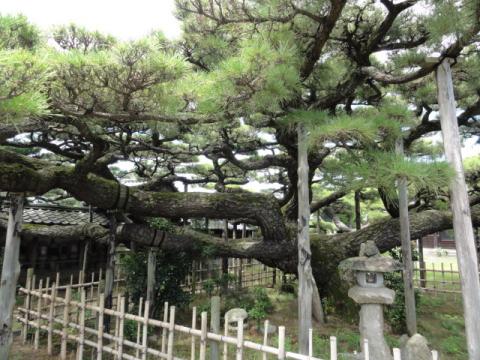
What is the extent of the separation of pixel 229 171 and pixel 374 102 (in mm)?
5661

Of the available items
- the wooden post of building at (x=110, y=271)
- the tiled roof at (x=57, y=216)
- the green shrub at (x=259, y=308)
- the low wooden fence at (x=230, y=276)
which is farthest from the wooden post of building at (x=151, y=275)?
the tiled roof at (x=57, y=216)

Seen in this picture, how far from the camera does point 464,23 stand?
2682 millimetres

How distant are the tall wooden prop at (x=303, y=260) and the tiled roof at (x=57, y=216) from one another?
24.1 feet

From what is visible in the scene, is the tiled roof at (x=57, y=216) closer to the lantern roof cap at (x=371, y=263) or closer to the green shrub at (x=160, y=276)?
the green shrub at (x=160, y=276)

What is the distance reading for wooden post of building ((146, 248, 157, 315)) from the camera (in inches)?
228

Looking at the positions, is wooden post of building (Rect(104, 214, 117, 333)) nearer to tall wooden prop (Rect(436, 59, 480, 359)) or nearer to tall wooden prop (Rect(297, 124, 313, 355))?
tall wooden prop (Rect(297, 124, 313, 355))

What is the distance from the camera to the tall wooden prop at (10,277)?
13.8ft

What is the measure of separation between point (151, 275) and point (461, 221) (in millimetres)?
4801

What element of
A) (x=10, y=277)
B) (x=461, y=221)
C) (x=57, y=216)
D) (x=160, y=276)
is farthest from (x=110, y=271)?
(x=57, y=216)

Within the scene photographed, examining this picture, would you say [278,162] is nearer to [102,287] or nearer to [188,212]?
[188,212]

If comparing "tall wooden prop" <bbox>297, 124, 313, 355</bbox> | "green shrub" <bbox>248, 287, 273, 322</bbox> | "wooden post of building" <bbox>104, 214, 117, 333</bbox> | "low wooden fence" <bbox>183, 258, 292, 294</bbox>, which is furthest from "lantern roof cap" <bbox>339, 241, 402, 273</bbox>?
"low wooden fence" <bbox>183, 258, 292, 294</bbox>

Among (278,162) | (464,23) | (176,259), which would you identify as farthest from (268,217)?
(464,23)

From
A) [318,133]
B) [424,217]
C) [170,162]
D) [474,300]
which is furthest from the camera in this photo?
[170,162]

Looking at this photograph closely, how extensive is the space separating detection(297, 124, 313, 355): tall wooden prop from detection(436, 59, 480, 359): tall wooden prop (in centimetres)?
150
